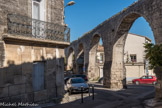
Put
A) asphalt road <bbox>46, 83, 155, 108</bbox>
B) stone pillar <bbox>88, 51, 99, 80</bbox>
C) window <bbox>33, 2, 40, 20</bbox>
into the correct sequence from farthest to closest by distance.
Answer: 1. stone pillar <bbox>88, 51, 99, 80</bbox>
2. window <bbox>33, 2, 40, 20</bbox>
3. asphalt road <bbox>46, 83, 155, 108</bbox>

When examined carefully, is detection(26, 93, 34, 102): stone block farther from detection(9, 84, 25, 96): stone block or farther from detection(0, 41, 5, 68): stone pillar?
detection(0, 41, 5, 68): stone pillar

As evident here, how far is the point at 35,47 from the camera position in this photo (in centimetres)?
820

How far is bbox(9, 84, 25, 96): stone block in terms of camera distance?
7.12m

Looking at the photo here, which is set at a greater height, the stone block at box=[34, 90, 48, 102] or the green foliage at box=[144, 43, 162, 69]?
the green foliage at box=[144, 43, 162, 69]

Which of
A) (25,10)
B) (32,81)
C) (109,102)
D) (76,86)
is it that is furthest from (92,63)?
(25,10)

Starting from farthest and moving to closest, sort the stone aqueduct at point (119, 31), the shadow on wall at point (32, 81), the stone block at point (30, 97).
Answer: the stone aqueduct at point (119, 31), the stone block at point (30, 97), the shadow on wall at point (32, 81)

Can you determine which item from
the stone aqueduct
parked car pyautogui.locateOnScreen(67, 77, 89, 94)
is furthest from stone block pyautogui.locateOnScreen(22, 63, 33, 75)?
the stone aqueduct

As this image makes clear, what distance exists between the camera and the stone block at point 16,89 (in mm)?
7125

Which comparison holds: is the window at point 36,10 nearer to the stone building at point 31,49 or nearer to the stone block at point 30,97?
the stone building at point 31,49

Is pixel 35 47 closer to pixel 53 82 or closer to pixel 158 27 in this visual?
pixel 53 82

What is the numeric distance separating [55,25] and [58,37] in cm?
67

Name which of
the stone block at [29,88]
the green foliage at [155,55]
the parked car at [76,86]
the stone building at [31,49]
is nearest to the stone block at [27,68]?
the stone building at [31,49]

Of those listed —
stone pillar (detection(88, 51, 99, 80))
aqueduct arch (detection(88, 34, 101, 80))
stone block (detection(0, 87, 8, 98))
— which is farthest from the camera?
stone pillar (detection(88, 51, 99, 80))

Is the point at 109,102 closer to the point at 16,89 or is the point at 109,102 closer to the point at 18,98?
the point at 18,98
